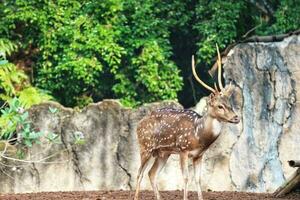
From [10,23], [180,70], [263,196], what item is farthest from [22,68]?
[263,196]

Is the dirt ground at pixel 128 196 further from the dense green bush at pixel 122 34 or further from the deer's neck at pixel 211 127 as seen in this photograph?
the dense green bush at pixel 122 34

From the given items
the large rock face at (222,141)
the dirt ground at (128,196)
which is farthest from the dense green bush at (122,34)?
the dirt ground at (128,196)

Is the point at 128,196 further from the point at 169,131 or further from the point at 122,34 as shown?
the point at 122,34

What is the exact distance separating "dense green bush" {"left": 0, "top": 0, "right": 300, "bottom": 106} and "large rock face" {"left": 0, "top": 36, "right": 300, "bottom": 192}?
94.2 inches

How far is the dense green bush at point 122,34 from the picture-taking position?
1477 cm

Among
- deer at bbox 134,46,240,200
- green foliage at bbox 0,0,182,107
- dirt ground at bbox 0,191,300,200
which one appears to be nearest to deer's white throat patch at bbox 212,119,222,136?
deer at bbox 134,46,240,200

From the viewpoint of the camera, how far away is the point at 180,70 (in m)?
15.6

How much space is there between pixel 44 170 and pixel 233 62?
2825 mm

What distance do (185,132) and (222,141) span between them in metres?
3.10

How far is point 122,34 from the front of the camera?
49.7ft

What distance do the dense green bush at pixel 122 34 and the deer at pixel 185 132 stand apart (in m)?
5.30

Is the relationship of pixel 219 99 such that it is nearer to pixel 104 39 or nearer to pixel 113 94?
pixel 104 39

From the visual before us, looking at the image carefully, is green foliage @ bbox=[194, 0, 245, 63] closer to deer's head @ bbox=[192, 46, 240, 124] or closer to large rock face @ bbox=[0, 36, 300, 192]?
large rock face @ bbox=[0, 36, 300, 192]

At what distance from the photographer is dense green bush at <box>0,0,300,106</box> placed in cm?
1477
